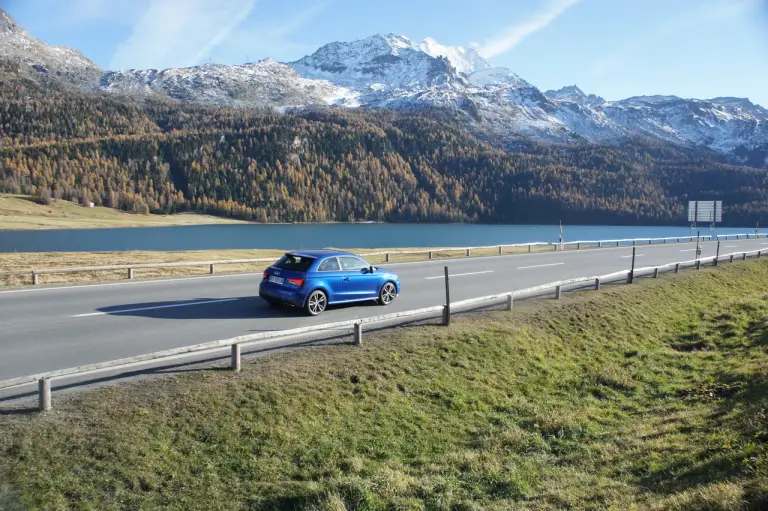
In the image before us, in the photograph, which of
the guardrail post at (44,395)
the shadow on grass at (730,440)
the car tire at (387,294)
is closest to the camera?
the shadow on grass at (730,440)

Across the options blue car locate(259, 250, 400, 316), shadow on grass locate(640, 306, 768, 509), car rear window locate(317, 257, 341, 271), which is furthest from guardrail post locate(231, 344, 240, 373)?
shadow on grass locate(640, 306, 768, 509)

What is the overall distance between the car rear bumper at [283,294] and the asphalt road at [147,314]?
0.42 metres

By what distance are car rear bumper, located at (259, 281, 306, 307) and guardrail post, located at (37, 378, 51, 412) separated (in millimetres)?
7212

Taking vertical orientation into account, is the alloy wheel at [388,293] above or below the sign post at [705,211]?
below

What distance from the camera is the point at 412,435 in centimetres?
955

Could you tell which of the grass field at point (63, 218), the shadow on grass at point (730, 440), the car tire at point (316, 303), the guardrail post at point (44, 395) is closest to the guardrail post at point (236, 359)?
the guardrail post at point (44, 395)

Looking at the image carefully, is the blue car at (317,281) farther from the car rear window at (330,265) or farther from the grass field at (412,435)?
the grass field at (412,435)

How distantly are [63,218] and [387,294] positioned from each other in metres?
164

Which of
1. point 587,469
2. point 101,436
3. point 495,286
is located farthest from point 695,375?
point 101,436

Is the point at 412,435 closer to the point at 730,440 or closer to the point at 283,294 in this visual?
the point at 730,440

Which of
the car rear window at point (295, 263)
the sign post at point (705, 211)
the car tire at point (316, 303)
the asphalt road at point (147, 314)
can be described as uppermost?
the sign post at point (705, 211)

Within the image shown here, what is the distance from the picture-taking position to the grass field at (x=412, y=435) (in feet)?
22.7

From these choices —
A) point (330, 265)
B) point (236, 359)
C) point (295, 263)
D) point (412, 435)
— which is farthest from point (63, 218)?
point (412, 435)

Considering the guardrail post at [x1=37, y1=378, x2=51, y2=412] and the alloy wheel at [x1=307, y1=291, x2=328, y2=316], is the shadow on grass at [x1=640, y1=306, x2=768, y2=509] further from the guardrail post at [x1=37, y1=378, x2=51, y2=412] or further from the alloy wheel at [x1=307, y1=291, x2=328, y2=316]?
the alloy wheel at [x1=307, y1=291, x2=328, y2=316]
